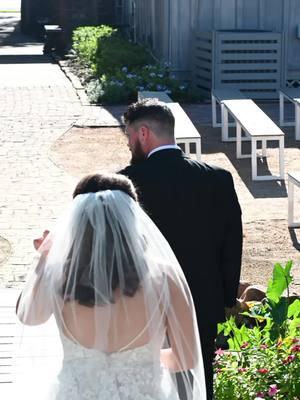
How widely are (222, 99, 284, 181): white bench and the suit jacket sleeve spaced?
7.33 meters

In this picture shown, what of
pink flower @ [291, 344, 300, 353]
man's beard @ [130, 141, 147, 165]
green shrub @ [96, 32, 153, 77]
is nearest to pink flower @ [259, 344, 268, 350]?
pink flower @ [291, 344, 300, 353]

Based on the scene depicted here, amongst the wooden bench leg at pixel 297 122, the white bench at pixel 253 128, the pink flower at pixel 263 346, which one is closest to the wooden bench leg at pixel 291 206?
the white bench at pixel 253 128

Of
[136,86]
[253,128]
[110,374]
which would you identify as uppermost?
[110,374]

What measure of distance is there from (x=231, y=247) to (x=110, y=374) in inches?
57.0

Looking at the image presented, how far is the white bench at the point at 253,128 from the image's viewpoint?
12.4m

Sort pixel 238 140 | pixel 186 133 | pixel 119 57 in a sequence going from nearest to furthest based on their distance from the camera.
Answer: pixel 186 133 < pixel 238 140 < pixel 119 57

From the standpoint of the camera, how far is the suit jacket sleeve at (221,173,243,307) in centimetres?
496

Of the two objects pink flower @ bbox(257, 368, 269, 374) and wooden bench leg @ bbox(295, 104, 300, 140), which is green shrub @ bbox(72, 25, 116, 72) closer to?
wooden bench leg @ bbox(295, 104, 300, 140)

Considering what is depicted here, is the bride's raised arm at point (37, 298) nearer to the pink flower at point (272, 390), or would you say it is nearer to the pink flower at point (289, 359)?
the pink flower at point (272, 390)

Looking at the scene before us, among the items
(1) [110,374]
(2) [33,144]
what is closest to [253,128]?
(2) [33,144]

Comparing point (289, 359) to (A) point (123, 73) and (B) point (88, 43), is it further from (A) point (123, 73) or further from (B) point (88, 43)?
(B) point (88, 43)

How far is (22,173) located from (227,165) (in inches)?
96.7

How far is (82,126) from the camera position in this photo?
51.1 ft

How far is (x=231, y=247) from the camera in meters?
4.98
